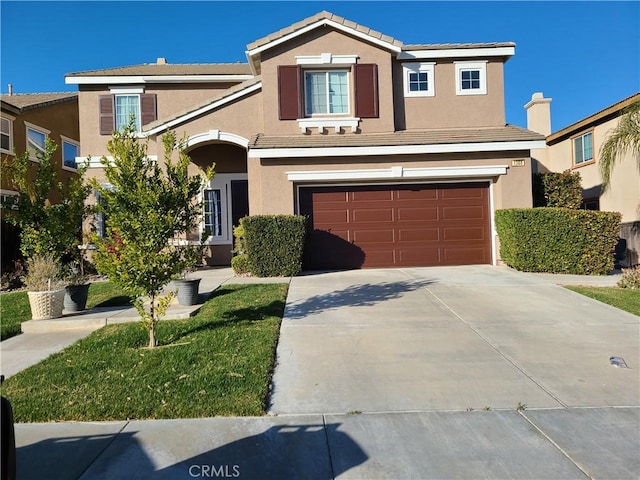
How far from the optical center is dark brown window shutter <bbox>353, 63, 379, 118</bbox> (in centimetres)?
1255

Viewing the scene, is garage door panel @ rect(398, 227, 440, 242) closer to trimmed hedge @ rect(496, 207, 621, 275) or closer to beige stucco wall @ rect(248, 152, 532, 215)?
beige stucco wall @ rect(248, 152, 532, 215)

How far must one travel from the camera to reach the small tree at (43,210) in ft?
24.8

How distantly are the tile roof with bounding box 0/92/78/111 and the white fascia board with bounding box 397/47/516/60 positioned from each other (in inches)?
589

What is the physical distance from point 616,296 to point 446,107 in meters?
7.44

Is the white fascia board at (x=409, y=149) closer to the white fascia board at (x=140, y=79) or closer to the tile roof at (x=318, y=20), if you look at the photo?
the tile roof at (x=318, y=20)

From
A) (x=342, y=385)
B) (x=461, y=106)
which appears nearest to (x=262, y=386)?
(x=342, y=385)

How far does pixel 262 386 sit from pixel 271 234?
664 centimetres

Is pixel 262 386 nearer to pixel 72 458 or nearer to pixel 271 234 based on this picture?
pixel 72 458

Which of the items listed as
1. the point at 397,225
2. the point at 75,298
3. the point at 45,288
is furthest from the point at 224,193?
the point at 45,288

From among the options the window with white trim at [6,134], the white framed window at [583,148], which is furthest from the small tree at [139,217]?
the white framed window at [583,148]

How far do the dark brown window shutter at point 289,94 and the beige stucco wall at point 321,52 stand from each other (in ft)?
0.53

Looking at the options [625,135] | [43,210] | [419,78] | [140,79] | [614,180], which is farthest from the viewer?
[614,180]

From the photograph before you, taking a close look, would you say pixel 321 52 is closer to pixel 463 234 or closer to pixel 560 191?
pixel 463 234

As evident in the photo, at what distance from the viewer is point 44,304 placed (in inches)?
285
